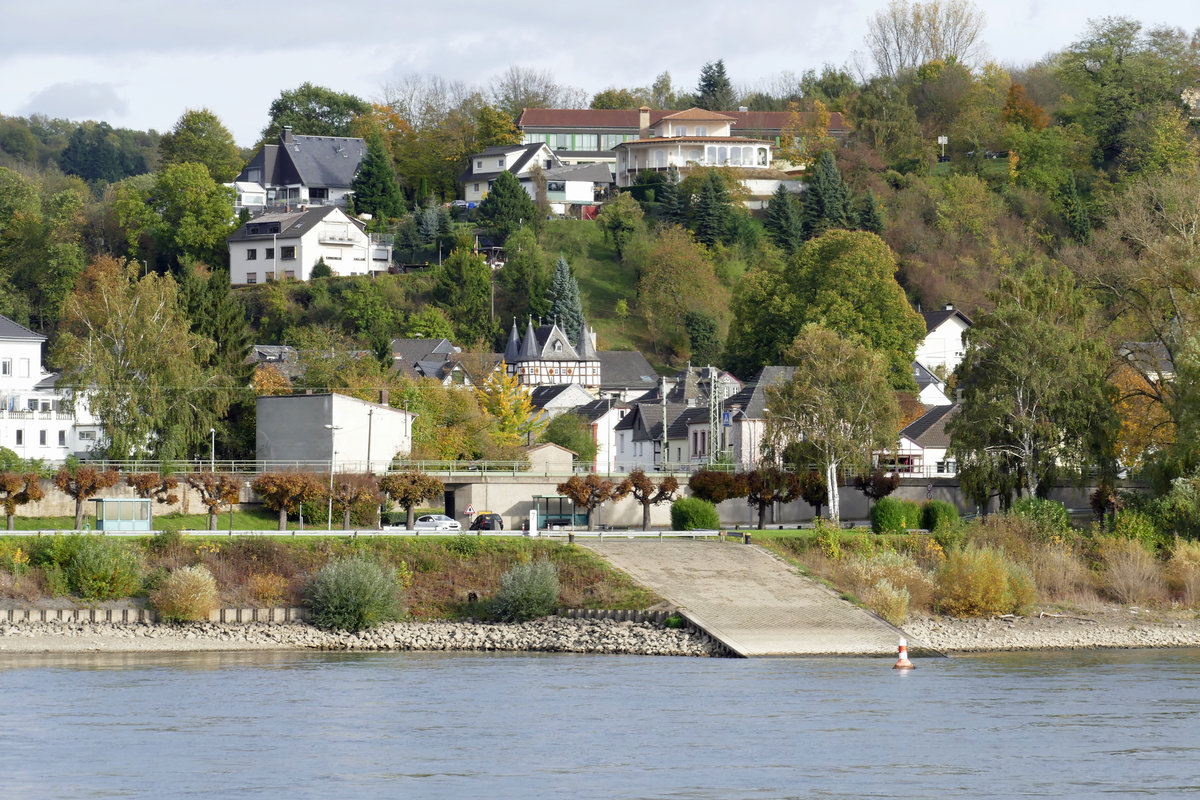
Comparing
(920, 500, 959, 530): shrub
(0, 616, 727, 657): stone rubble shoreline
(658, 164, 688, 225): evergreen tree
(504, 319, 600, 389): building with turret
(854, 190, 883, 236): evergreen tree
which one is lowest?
(0, 616, 727, 657): stone rubble shoreline

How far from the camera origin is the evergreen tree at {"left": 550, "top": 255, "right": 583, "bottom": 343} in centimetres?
11631

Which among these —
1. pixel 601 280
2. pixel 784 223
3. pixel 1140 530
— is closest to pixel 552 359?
pixel 601 280

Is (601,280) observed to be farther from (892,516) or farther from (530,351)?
(892,516)

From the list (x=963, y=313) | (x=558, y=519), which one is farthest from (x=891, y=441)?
(x=963, y=313)

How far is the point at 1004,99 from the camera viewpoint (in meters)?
144

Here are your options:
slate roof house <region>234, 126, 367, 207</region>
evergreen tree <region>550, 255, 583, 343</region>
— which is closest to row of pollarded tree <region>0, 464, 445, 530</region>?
evergreen tree <region>550, 255, 583, 343</region>

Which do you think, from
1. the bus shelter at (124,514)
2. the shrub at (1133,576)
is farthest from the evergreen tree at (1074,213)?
the bus shelter at (124,514)

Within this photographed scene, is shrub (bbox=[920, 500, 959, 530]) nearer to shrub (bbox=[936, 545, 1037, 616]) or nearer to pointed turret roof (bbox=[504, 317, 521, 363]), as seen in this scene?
shrub (bbox=[936, 545, 1037, 616])

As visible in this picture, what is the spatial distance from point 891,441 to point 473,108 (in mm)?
100931

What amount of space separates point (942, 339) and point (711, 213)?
24847mm

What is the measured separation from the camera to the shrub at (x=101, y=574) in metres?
46.9

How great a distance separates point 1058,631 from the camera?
4822 centimetres

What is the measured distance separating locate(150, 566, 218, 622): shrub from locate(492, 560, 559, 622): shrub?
26.8ft

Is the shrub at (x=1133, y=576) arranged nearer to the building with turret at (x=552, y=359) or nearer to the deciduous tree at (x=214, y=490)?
the deciduous tree at (x=214, y=490)
